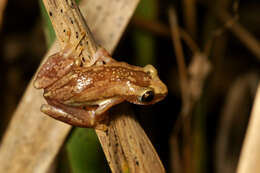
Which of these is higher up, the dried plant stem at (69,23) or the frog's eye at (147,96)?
the dried plant stem at (69,23)

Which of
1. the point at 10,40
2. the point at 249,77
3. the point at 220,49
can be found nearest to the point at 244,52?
the point at 249,77

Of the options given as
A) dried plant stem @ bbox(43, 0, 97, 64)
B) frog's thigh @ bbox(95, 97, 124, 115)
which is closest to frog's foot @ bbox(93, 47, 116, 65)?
dried plant stem @ bbox(43, 0, 97, 64)

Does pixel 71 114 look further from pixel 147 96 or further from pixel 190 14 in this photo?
pixel 190 14

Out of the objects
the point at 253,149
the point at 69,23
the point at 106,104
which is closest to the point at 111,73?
the point at 106,104

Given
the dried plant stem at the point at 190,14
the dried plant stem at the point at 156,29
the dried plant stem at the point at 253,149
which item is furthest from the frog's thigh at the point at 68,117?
the dried plant stem at the point at 190,14

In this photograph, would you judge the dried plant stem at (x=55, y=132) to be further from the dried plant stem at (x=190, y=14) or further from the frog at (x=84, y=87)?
the dried plant stem at (x=190, y=14)

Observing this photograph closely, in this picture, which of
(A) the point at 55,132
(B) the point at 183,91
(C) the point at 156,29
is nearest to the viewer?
(A) the point at 55,132
